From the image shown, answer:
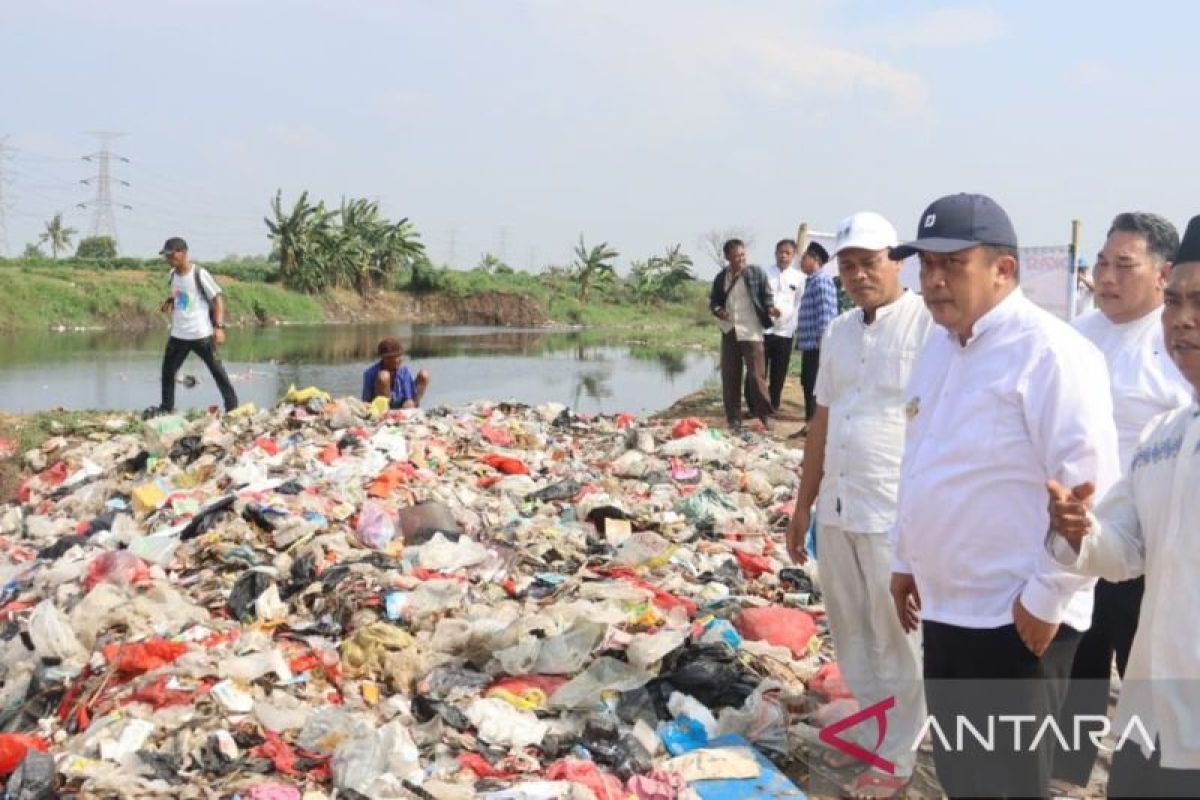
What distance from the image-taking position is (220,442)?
7.46 m

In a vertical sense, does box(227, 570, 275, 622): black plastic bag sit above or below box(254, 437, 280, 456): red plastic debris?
below

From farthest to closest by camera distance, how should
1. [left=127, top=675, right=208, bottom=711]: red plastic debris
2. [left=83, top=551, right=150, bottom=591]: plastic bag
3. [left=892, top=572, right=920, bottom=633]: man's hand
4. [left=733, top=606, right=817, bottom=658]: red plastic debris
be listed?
[left=83, top=551, right=150, bottom=591]: plastic bag
[left=733, top=606, right=817, bottom=658]: red plastic debris
[left=127, top=675, right=208, bottom=711]: red plastic debris
[left=892, top=572, right=920, bottom=633]: man's hand

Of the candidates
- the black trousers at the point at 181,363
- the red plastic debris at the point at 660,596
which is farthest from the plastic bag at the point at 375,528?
the black trousers at the point at 181,363

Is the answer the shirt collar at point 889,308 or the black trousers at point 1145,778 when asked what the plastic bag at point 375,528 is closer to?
the shirt collar at point 889,308

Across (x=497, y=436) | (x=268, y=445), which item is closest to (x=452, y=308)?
(x=497, y=436)

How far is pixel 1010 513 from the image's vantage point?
2.15 m

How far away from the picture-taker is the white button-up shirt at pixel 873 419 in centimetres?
306

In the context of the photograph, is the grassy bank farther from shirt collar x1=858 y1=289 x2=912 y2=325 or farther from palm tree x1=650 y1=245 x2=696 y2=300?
shirt collar x1=858 y1=289 x2=912 y2=325

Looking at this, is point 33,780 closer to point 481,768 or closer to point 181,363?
point 481,768

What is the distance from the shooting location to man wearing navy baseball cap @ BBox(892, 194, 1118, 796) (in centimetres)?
209

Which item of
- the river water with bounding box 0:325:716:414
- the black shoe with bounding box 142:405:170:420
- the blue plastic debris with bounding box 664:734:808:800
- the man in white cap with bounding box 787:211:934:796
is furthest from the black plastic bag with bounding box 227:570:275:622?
the river water with bounding box 0:325:716:414

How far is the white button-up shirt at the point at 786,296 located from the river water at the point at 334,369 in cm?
451

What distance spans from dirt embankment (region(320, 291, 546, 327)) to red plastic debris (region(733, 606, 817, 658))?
38.2 metres

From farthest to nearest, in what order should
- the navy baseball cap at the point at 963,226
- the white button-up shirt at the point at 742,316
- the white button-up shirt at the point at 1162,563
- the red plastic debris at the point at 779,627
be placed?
the white button-up shirt at the point at 742,316
the red plastic debris at the point at 779,627
the navy baseball cap at the point at 963,226
the white button-up shirt at the point at 1162,563
